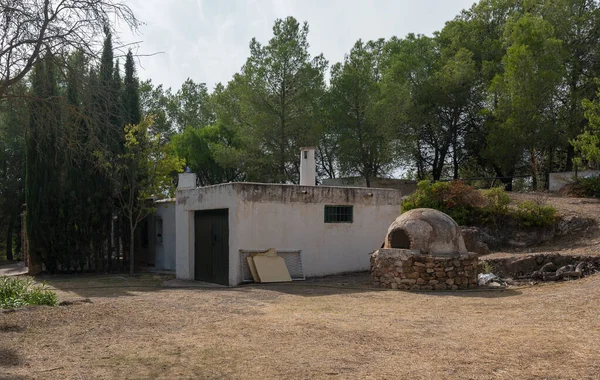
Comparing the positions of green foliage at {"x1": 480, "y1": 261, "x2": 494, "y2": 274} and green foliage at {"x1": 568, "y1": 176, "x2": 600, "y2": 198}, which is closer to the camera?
green foliage at {"x1": 480, "y1": 261, "x2": 494, "y2": 274}

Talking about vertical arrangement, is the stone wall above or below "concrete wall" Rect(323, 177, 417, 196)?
below

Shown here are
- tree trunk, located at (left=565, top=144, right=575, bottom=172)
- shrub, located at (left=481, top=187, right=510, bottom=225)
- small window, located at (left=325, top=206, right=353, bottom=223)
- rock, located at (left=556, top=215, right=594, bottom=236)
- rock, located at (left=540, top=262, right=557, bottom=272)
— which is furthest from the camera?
tree trunk, located at (left=565, top=144, right=575, bottom=172)

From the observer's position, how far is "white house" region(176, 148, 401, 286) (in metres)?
15.4

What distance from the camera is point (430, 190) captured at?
21.7 metres

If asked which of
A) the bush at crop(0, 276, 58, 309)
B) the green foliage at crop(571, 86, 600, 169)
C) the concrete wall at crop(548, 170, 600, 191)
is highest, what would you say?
the green foliage at crop(571, 86, 600, 169)

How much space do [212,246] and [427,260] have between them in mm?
6371

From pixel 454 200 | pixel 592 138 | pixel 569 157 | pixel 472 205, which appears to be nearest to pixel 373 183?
pixel 454 200

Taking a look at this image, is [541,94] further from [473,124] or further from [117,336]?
[117,336]

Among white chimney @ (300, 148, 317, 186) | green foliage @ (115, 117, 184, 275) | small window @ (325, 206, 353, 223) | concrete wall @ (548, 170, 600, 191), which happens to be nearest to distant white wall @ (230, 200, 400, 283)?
small window @ (325, 206, 353, 223)

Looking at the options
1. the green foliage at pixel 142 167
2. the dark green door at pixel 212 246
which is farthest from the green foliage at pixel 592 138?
the green foliage at pixel 142 167

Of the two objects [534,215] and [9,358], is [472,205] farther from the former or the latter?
[9,358]

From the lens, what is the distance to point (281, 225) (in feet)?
52.8

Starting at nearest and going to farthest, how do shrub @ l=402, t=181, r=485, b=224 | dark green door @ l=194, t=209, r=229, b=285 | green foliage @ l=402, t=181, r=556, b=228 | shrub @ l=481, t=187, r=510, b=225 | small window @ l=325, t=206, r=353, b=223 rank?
dark green door @ l=194, t=209, r=229, b=285
small window @ l=325, t=206, r=353, b=223
green foliage @ l=402, t=181, r=556, b=228
shrub @ l=481, t=187, r=510, b=225
shrub @ l=402, t=181, r=485, b=224

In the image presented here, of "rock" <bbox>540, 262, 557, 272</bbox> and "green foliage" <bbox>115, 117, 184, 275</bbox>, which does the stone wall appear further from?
"green foliage" <bbox>115, 117, 184, 275</bbox>
